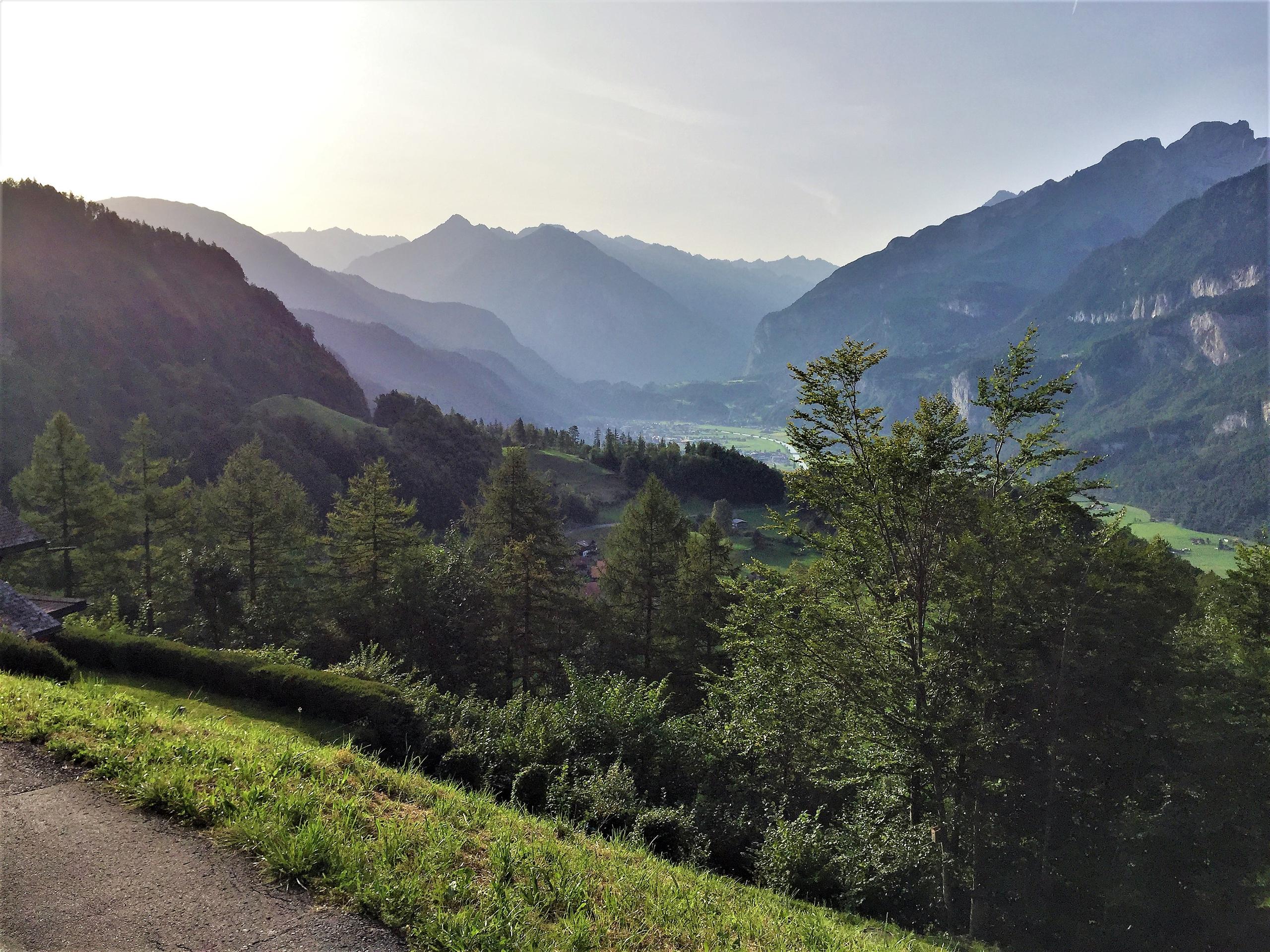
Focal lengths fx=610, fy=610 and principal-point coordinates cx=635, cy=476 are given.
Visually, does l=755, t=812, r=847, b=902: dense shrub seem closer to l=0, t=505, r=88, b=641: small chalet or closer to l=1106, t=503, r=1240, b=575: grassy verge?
l=0, t=505, r=88, b=641: small chalet

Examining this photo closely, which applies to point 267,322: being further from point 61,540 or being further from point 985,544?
point 985,544

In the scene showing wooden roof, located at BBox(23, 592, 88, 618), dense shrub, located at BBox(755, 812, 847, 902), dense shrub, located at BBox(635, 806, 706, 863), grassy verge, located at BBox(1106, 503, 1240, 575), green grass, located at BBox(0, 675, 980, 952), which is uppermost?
grassy verge, located at BBox(1106, 503, 1240, 575)

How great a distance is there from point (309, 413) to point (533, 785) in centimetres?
12879

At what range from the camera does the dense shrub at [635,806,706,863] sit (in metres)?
10.6

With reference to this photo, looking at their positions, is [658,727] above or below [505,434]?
below

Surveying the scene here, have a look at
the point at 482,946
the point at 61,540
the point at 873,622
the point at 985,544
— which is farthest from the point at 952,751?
the point at 61,540

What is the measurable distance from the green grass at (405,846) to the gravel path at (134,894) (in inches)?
7.2

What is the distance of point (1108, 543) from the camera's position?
723 inches

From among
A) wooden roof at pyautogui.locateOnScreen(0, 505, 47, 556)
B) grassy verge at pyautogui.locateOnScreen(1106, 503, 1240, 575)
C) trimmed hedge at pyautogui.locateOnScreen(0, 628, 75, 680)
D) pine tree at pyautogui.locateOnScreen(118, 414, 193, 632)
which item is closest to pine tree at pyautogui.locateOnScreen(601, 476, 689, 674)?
wooden roof at pyautogui.locateOnScreen(0, 505, 47, 556)

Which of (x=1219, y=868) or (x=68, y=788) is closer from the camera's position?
(x=68, y=788)

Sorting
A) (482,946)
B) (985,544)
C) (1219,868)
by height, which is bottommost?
(1219,868)

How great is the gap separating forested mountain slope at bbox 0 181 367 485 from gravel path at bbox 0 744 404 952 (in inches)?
3898

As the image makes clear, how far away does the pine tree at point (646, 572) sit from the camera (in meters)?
35.6

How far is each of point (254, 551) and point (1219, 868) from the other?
146 feet
